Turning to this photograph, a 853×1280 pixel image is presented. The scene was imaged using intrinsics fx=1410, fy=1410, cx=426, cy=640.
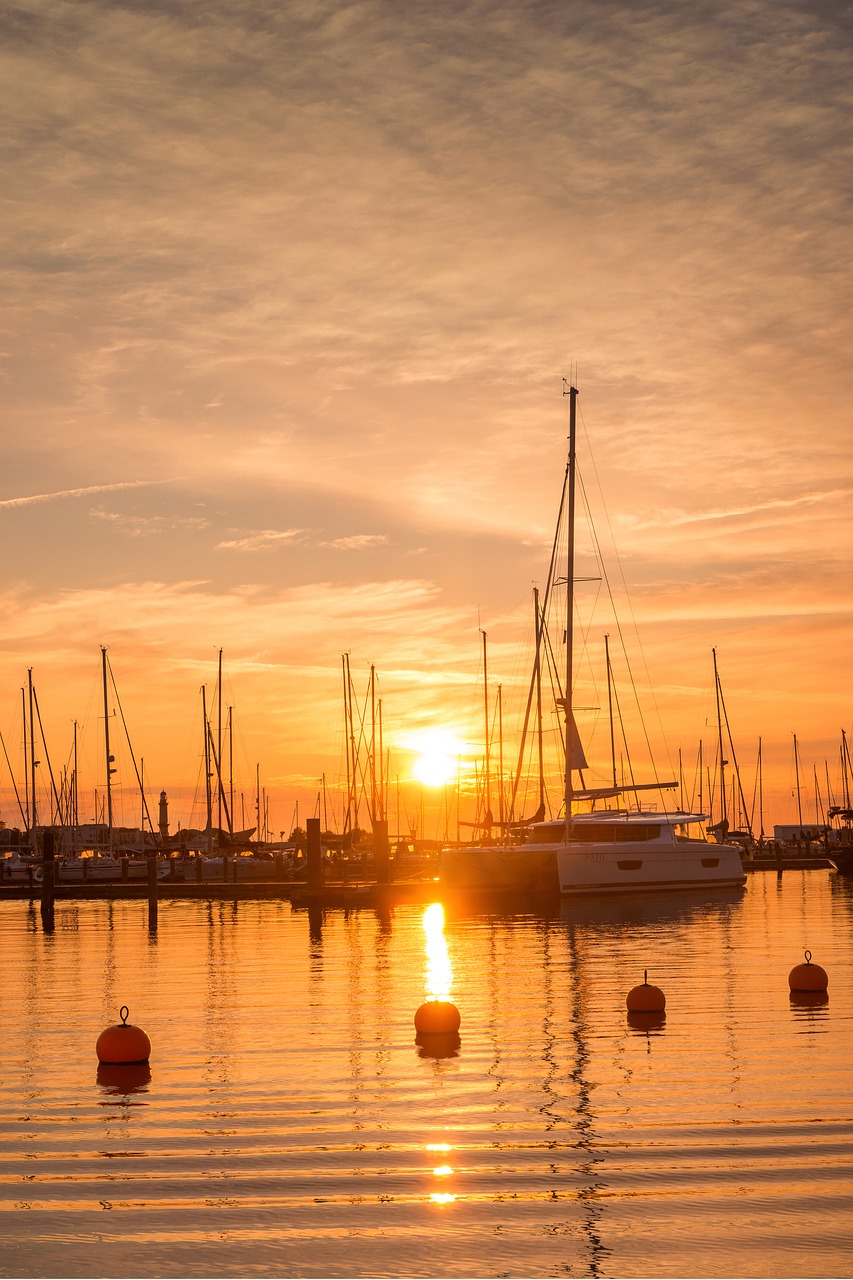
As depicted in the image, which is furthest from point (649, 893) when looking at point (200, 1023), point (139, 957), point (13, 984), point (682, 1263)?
point (682, 1263)

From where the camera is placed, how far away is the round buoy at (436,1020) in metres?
22.8

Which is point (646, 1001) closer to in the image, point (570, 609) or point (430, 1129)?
point (430, 1129)

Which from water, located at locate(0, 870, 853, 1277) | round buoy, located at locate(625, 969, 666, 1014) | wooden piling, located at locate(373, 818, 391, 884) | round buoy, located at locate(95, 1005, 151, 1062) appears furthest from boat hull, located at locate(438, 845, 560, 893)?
round buoy, located at locate(95, 1005, 151, 1062)

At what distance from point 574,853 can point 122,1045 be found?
126ft

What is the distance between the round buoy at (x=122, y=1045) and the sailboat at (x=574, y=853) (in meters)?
35.7

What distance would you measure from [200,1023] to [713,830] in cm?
8850

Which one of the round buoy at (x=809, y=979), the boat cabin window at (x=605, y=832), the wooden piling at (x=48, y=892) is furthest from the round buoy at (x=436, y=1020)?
the boat cabin window at (x=605, y=832)

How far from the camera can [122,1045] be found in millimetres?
20281

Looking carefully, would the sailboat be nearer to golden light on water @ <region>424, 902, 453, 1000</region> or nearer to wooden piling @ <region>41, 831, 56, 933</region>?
golden light on water @ <region>424, 902, 453, 1000</region>

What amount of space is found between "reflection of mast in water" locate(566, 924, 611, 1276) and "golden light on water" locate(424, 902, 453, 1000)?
456 cm

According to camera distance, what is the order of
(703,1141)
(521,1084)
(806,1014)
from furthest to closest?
(806,1014) < (521,1084) < (703,1141)

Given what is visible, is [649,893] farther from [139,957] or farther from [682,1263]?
[682,1263]

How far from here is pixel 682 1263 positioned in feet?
35.3

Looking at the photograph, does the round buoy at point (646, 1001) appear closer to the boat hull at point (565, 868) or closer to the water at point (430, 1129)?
the water at point (430, 1129)
